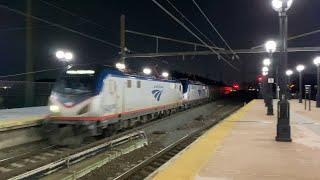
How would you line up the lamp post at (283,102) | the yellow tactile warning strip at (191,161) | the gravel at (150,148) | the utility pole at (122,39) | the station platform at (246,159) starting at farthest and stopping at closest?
the utility pole at (122,39), the lamp post at (283,102), the gravel at (150,148), the station platform at (246,159), the yellow tactile warning strip at (191,161)

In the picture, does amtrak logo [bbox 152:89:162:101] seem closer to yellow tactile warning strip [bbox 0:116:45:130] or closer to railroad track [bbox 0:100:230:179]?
yellow tactile warning strip [bbox 0:116:45:130]

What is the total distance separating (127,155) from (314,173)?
7568 mm

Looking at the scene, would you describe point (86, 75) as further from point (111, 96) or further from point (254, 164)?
point (254, 164)

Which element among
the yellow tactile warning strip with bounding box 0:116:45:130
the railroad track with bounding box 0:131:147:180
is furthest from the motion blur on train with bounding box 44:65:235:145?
the railroad track with bounding box 0:131:147:180

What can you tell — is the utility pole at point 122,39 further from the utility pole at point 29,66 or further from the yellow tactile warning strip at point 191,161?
the yellow tactile warning strip at point 191,161

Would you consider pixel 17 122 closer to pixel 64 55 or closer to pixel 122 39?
pixel 64 55

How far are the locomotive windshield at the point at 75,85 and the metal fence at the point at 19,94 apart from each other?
1046 cm

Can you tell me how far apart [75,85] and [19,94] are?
13051mm

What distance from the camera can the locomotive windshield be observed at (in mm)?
19172

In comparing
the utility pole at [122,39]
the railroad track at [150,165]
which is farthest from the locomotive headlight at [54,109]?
the utility pole at [122,39]

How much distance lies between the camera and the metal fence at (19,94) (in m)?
29.8

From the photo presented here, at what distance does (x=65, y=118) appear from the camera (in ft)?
63.0

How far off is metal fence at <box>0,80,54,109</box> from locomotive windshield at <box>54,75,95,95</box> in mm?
10458

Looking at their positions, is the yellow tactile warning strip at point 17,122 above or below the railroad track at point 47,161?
above
